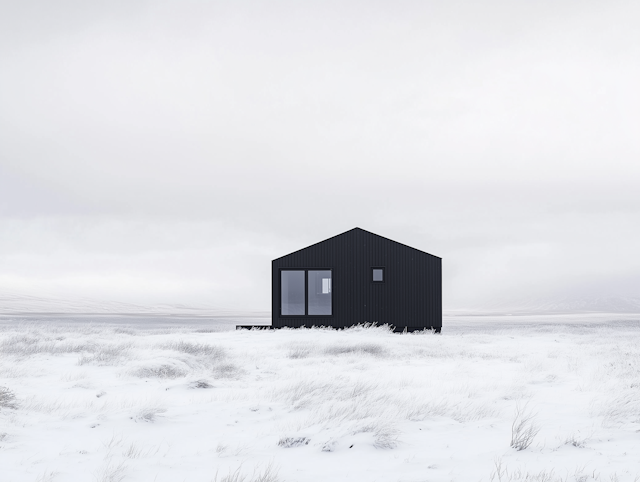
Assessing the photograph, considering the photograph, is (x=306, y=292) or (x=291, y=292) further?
(x=291, y=292)

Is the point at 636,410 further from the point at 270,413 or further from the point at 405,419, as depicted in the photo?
the point at 270,413

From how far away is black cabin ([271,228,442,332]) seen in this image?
1014 inches

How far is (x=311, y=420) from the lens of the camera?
7.36 m

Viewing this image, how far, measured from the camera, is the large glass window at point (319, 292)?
26312 mm

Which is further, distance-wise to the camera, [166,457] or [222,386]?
[222,386]

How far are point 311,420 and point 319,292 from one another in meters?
21.2

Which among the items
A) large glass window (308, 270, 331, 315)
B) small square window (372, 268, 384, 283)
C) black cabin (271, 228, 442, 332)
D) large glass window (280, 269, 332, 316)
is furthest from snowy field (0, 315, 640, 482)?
large glass window (308, 270, 331, 315)

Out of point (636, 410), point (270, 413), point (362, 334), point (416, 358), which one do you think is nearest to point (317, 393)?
point (270, 413)

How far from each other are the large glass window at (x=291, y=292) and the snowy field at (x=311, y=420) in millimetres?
12402

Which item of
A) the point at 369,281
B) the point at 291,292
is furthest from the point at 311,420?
the point at 291,292

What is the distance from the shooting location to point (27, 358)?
13492 millimetres

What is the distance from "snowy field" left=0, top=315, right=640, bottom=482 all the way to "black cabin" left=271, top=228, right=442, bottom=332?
1161 cm

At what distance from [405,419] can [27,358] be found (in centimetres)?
1034

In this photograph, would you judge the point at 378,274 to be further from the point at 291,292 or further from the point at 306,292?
the point at 291,292
